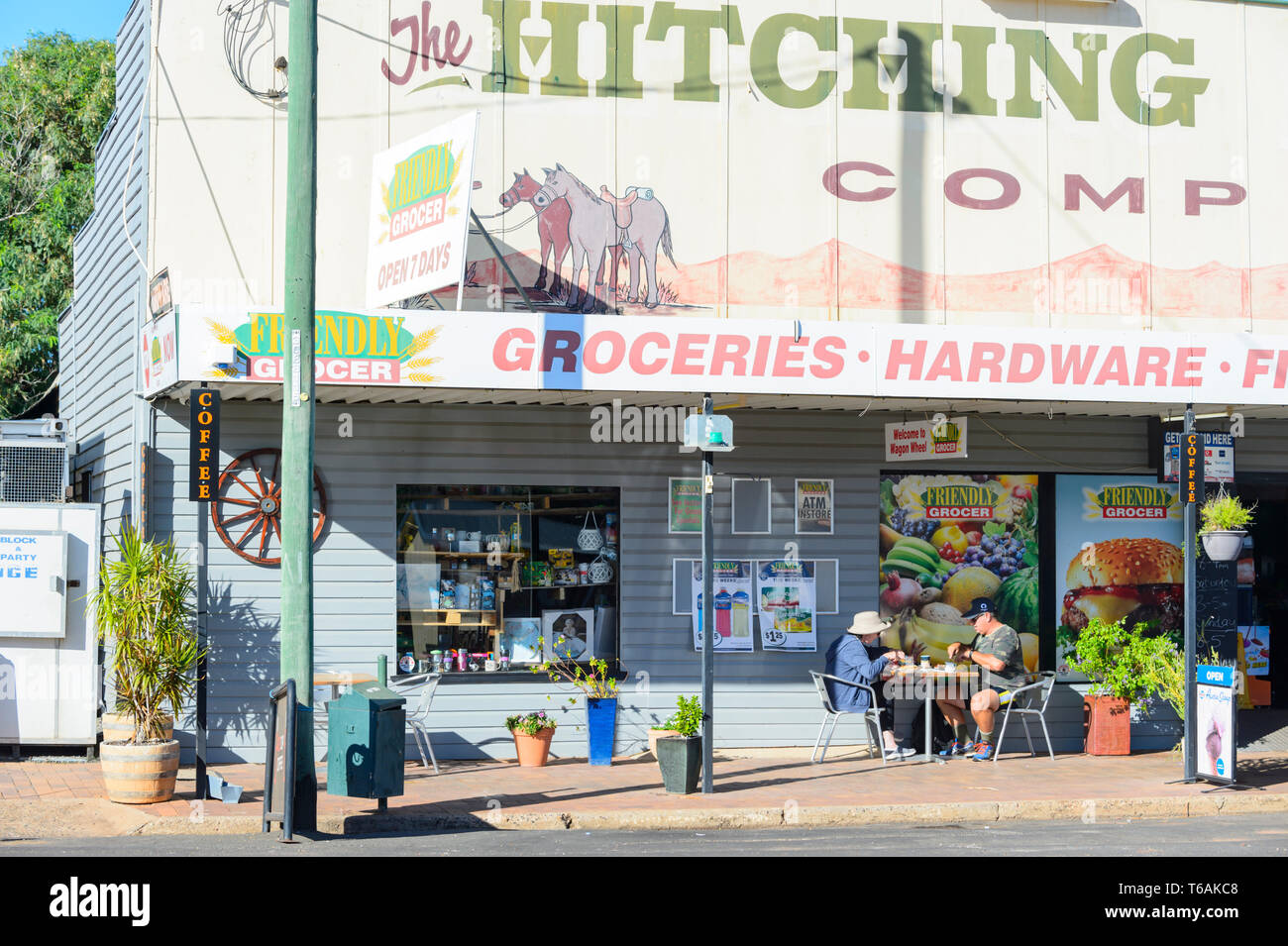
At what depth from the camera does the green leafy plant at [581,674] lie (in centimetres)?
1378

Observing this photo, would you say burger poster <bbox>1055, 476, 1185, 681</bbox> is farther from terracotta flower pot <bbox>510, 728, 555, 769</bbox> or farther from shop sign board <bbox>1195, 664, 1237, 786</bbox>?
terracotta flower pot <bbox>510, 728, 555, 769</bbox>

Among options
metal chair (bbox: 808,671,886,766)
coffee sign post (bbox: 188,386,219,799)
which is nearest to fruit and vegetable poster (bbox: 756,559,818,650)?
metal chair (bbox: 808,671,886,766)

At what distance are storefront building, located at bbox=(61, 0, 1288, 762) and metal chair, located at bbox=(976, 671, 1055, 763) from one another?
10.7 inches

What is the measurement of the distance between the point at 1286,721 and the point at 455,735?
9.29 meters

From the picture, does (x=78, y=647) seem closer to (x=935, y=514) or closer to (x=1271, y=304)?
(x=935, y=514)

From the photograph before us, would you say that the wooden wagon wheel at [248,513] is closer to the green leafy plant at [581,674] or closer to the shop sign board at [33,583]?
the shop sign board at [33,583]

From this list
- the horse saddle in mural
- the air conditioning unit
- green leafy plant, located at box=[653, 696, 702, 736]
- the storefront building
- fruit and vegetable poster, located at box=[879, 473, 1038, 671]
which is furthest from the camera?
the air conditioning unit

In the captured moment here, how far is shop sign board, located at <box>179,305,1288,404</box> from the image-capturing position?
1190cm

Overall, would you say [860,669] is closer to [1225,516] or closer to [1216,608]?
[1225,516]

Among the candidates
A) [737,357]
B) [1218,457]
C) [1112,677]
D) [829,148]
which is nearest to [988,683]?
[1112,677]

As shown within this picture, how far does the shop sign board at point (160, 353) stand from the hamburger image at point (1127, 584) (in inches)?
365

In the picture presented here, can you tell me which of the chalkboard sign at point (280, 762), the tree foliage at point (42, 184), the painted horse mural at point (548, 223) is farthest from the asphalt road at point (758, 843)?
the tree foliage at point (42, 184)

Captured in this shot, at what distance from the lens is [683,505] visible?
14500mm

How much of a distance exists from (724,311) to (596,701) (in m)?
4.06
